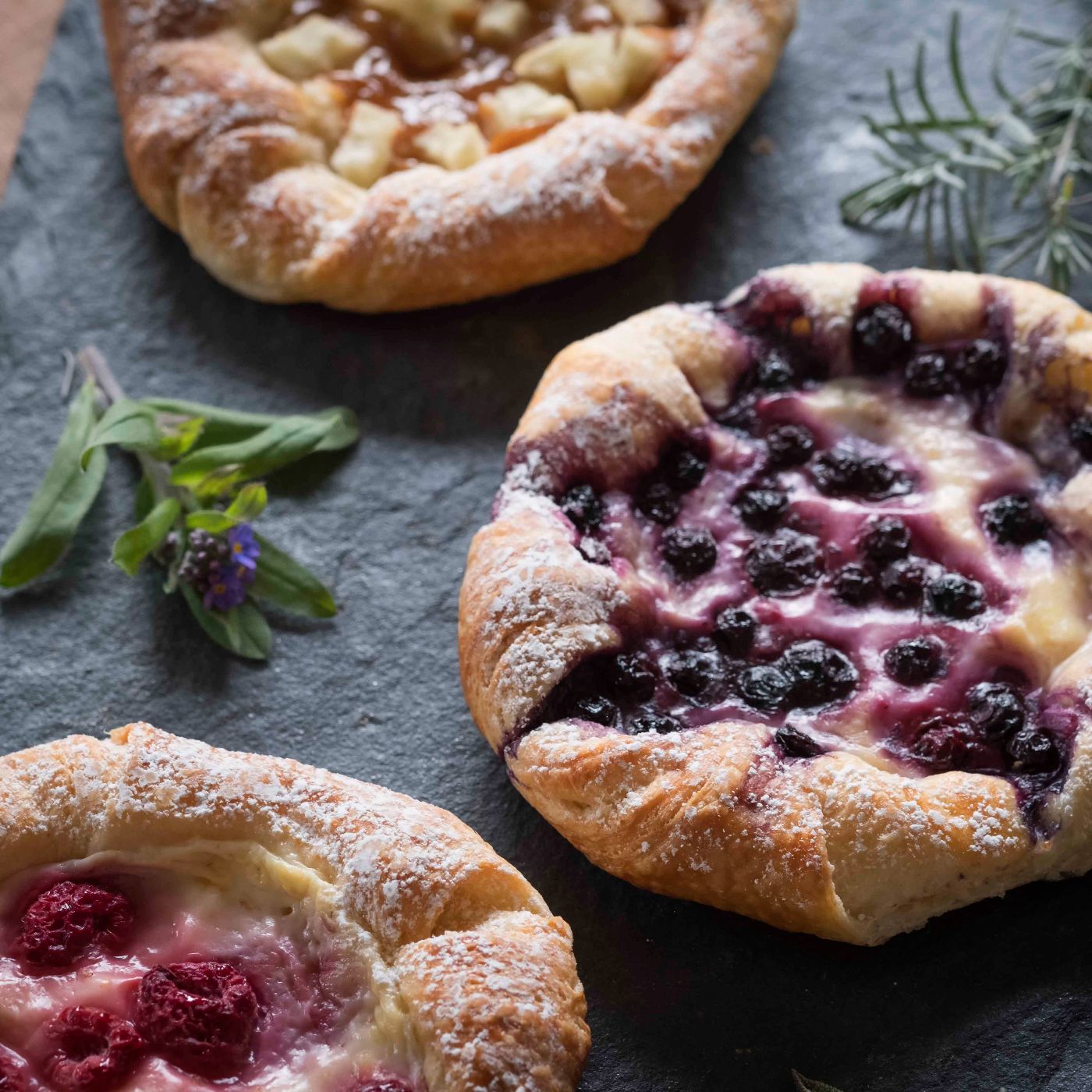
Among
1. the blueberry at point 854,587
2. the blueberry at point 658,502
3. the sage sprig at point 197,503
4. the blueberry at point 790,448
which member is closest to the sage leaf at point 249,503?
the sage sprig at point 197,503

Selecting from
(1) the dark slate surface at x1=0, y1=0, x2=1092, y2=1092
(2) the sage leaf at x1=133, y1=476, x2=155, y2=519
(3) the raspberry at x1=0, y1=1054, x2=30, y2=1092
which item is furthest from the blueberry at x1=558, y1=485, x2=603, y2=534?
(3) the raspberry at x1=0, y1=1054, x2=30, y2=1092

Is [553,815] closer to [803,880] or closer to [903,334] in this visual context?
[803,880]

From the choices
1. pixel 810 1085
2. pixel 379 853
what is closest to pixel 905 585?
pixel 810 1085

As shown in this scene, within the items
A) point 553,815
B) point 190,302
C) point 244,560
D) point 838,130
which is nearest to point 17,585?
point 244,560

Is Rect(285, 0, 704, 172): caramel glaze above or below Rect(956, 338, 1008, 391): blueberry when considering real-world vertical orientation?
above

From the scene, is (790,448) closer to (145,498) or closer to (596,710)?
(596,710)

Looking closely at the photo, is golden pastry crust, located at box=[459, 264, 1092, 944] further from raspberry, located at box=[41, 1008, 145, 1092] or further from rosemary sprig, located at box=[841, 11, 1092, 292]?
raspberry, located at box=[41, 1008, 145, 1092]
